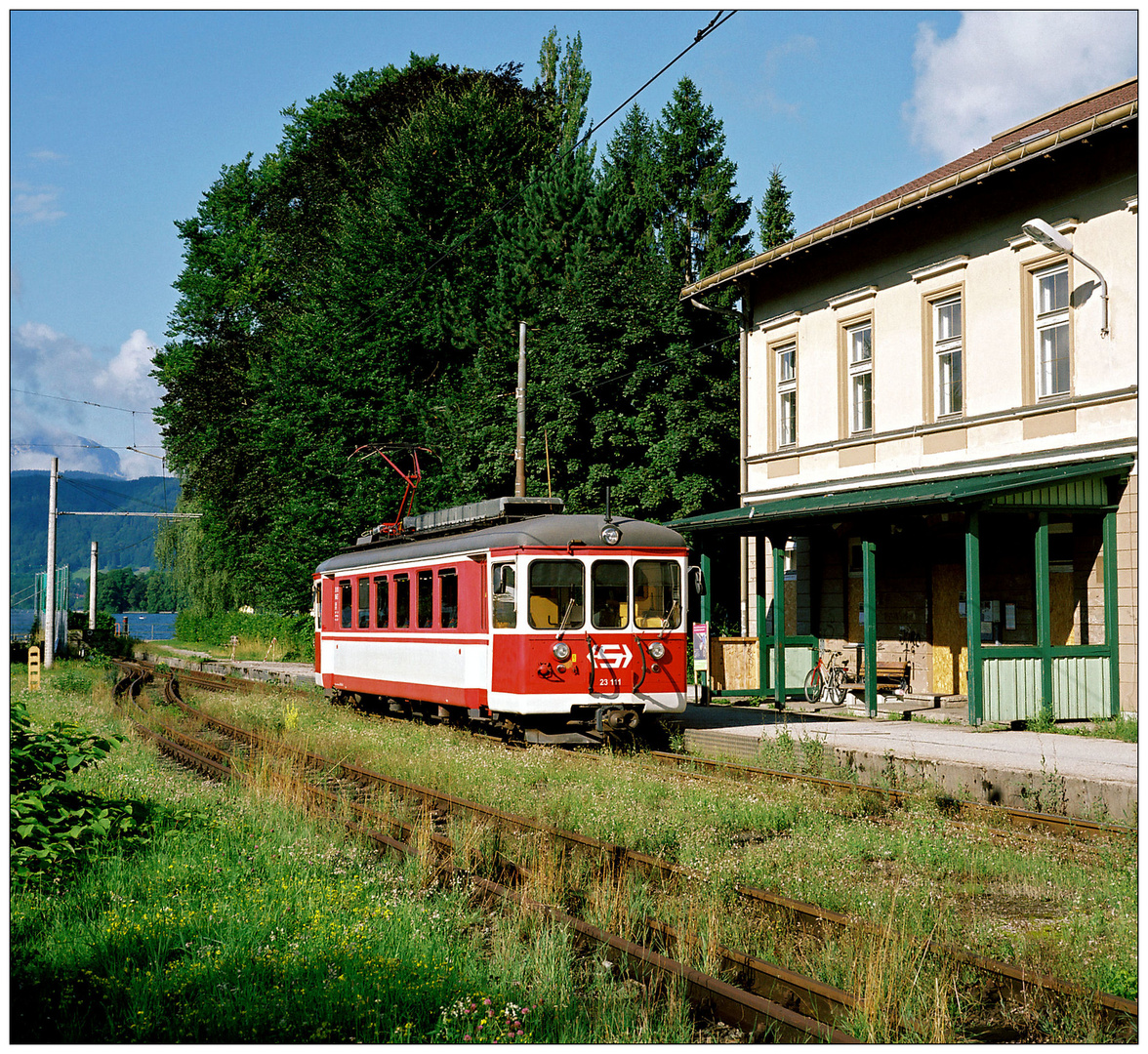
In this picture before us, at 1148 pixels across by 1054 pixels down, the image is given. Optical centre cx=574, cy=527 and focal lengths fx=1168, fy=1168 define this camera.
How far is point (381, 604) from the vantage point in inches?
752

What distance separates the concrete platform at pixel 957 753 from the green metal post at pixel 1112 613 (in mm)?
1618

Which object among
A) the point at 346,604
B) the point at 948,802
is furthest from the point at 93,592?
the point at 948,802

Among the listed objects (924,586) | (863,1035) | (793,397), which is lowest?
(863,1035)

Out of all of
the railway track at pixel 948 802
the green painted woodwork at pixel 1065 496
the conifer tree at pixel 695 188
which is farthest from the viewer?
the conifer tree at pixel 695 188

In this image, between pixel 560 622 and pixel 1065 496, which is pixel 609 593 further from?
pixel 1065 496

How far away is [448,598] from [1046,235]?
9307 millimetres

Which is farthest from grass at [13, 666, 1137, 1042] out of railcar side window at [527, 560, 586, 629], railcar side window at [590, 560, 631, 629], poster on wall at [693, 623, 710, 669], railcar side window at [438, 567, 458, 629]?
poster on wall at [693, 623, 710, 669]

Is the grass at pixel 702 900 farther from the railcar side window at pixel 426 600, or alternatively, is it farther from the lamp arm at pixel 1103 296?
the lamp arm at pixel 1103 296

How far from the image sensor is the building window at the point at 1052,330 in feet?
54.6

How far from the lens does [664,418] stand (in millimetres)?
29031

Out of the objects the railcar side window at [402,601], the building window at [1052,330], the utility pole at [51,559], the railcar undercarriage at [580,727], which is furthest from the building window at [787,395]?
the utility pole at [51,559]

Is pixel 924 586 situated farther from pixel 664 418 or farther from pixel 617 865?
pixel 617 865

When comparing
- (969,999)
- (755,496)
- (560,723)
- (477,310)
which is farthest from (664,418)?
(969,999)

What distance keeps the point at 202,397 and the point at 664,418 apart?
2104 cm
